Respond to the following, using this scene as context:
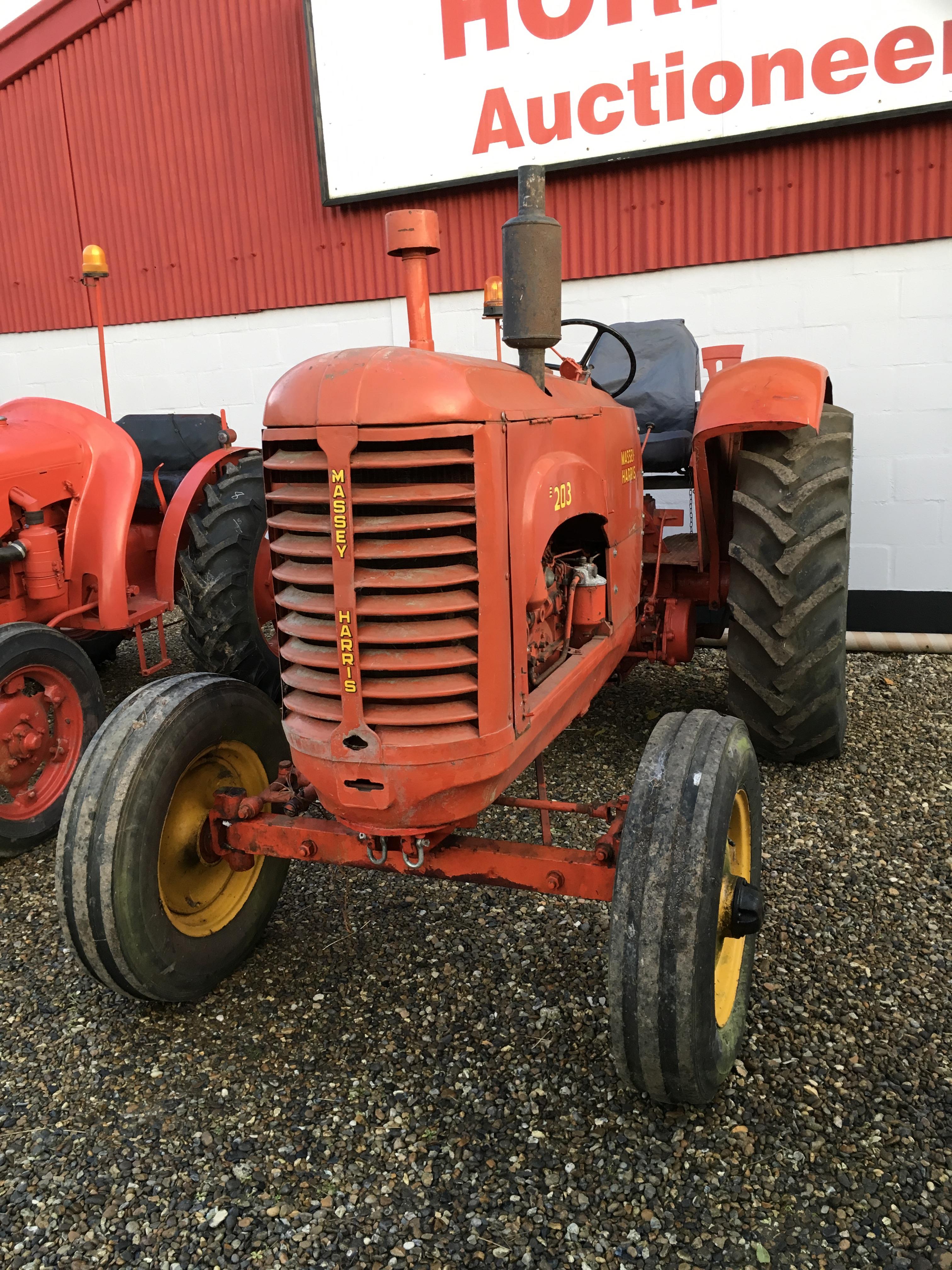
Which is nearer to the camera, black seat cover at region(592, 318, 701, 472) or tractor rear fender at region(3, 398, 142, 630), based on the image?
tractor rear fender at region(3, 398, 142, 630)

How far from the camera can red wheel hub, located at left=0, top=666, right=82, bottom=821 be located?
3352 millimetres

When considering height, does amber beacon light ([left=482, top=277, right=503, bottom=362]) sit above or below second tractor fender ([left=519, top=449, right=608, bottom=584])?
above

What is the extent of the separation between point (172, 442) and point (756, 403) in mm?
3191

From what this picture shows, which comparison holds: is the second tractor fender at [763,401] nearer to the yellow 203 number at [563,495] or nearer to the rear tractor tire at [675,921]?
the yellow 203 number at [563,495]

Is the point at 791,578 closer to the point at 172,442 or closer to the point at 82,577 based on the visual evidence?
the point at 82,577

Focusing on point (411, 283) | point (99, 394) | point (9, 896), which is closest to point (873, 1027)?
point (411, 283)

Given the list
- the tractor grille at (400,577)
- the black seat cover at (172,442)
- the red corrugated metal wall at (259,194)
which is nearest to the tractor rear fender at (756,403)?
the tractor grille at (400,577)

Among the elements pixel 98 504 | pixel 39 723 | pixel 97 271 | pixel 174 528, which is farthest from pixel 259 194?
pixel 39 723

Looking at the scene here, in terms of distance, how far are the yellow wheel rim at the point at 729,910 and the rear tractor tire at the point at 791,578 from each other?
1.21 metres

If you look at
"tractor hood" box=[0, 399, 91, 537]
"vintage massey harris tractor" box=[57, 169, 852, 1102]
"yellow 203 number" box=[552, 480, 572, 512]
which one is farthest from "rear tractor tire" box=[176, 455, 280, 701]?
"yellow 203 number" box=[552, 480, 572, 512]

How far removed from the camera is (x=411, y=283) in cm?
223

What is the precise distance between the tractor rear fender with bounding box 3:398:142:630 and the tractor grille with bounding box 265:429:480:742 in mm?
2232

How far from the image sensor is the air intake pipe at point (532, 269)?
2.06 m

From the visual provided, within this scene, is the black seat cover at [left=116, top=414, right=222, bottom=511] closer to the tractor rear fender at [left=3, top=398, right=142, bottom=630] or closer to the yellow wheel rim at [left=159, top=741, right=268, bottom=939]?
the tractor rear fender at [left=3, top=398, right=142, bottom=630]
